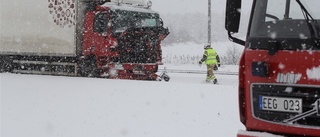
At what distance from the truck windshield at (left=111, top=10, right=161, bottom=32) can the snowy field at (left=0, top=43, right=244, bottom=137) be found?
254cm

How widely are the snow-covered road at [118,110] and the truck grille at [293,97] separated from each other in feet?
8.66

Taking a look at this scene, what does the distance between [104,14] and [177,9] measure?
42.1m

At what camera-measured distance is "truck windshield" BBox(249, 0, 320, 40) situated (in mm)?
3473

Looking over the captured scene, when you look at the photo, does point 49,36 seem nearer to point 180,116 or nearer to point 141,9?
point 141,9

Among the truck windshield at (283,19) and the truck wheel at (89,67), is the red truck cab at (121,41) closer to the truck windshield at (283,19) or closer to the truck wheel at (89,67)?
the truck wheel at (89,67)

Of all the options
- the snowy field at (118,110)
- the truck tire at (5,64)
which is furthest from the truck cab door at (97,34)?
the truck tire at (5,64)

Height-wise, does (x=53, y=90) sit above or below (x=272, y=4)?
below

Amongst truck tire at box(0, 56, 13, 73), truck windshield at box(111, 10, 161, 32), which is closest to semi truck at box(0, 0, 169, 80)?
truck windshield at box(111, 10, 161, 32)

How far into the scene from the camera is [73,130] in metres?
6.58

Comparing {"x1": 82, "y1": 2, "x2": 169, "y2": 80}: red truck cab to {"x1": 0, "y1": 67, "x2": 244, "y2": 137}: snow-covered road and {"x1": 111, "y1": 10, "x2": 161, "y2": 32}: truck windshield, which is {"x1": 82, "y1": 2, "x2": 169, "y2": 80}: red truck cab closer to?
{"x1": 111, "y1": 10, "x2": 161, "y2": 32}: truck windshield

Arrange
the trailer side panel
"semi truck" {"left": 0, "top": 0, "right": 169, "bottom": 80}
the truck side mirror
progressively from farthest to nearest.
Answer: the trailer side panel → "semi truck" {"left": 0, "top": 0, "right": 169, "bottom": 80} → the truck side mirror

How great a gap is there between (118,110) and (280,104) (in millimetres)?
4880

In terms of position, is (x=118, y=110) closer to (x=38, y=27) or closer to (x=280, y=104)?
(x=280, y=104)

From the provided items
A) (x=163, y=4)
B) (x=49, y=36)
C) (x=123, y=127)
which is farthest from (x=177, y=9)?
(x=123, y=127)
